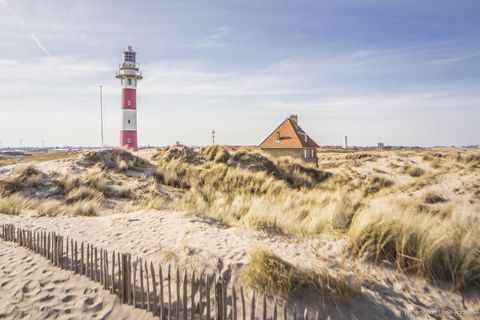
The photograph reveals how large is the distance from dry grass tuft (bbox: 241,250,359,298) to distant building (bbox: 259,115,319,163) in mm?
26959

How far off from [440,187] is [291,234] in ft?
43.5

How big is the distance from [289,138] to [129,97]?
18.0 meters

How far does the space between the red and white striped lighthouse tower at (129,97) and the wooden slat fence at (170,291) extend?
27380mm

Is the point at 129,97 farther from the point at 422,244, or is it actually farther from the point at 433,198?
the point at 422,244

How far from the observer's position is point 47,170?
1667 centimetres

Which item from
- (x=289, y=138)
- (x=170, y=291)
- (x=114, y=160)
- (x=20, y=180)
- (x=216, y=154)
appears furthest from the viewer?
(x=289, y=138)

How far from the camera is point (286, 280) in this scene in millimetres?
4547

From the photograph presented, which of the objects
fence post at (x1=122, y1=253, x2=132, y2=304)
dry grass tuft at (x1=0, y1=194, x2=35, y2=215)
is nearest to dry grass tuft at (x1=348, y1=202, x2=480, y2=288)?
fence post at (x1=122, y1=253, x2=132, y2=304)

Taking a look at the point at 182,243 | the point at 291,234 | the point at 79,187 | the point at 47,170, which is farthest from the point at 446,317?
the point at 47,170

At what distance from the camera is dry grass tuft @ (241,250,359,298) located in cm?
447

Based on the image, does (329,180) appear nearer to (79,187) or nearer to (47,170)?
(79,187)

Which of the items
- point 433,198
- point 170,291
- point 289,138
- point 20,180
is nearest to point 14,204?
point 20,180

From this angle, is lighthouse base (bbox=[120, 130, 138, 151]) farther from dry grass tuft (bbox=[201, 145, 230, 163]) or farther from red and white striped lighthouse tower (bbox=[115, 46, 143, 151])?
dry grass tuft (bbox=[201, 145, 230, 163])

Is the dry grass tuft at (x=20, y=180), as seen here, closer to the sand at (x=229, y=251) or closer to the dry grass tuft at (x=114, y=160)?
the dry grass tuft at (x=114, y=160)
